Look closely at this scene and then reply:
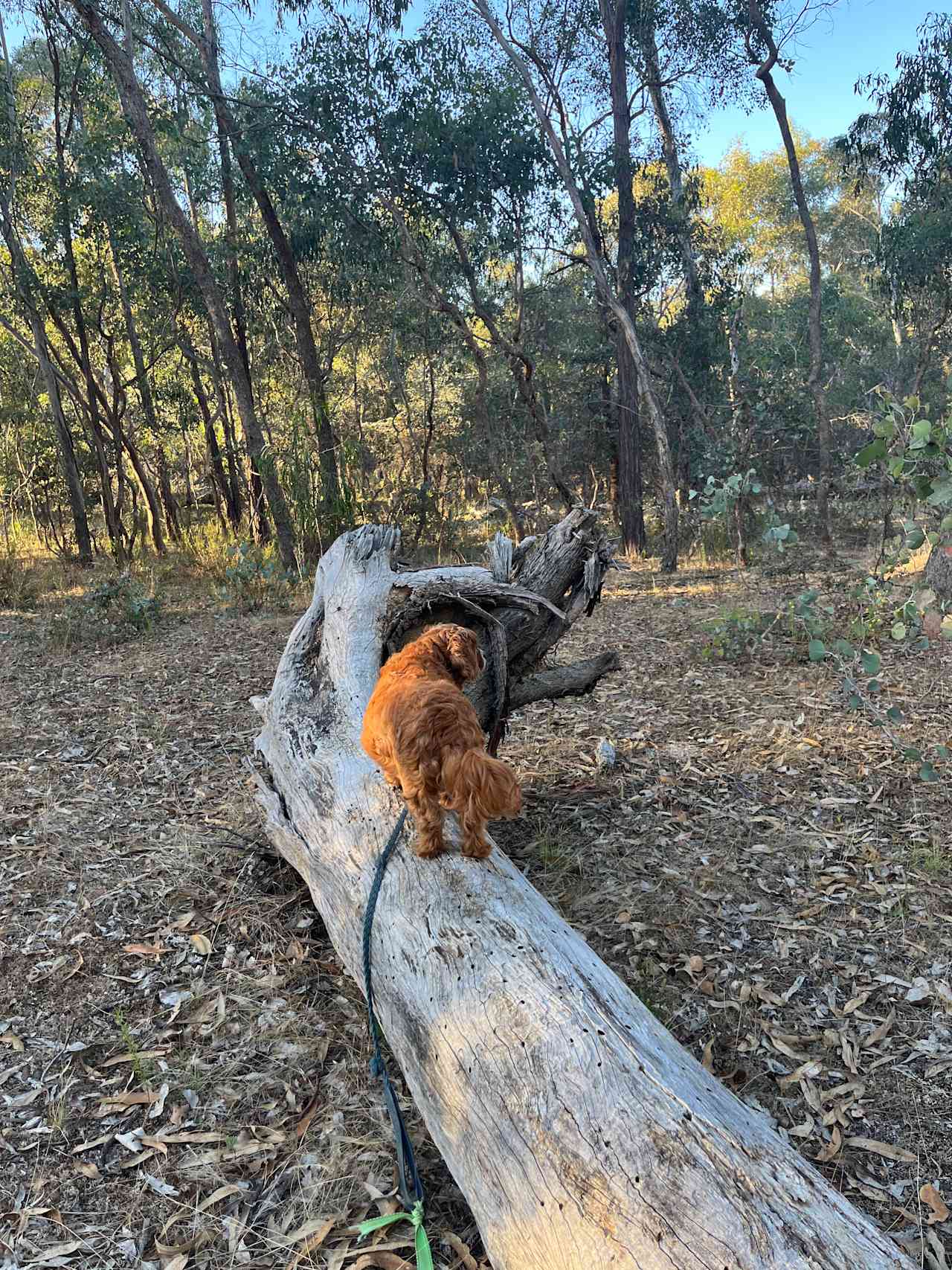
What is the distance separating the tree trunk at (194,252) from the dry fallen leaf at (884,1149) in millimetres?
8288

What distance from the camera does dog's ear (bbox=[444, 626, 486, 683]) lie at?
2.88m

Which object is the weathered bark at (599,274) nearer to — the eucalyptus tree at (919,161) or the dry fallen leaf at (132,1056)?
the eucalyptus tree at (919,161)

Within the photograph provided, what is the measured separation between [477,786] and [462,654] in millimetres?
729

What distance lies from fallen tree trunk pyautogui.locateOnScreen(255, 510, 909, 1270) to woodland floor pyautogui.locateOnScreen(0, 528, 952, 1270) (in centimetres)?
38

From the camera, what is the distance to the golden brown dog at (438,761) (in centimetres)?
227

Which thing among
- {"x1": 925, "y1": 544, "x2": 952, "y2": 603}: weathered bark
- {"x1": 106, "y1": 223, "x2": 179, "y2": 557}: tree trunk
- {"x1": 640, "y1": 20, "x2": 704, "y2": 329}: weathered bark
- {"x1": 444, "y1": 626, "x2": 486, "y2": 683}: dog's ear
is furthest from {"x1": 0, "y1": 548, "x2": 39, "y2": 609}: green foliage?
{"x1": 640, "y1": 20, "x2": 704, "y2": 329}: weathered bark

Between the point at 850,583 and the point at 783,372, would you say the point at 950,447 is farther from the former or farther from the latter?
the point at 783,372

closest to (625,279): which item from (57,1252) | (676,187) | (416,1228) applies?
(676,187)

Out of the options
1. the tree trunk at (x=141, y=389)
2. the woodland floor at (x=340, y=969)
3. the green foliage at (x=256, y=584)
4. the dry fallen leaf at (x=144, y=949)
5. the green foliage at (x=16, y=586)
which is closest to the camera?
the woodland floor at (x=340, y=969)

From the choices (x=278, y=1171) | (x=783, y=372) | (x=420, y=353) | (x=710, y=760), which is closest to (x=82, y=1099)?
(x=278, y=1171)

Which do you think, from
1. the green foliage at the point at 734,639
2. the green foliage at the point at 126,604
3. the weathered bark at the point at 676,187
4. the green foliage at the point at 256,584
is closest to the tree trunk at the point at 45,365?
the green foliage at the point at 256,584

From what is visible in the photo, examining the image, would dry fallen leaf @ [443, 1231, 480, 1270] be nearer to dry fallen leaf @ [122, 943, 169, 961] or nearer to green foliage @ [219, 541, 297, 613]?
dry fallen leaf @ [122, 943, 169, 961]

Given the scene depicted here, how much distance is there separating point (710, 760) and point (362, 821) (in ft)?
8.16

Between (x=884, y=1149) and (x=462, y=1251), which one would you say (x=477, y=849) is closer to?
(x=462, y=1251)
